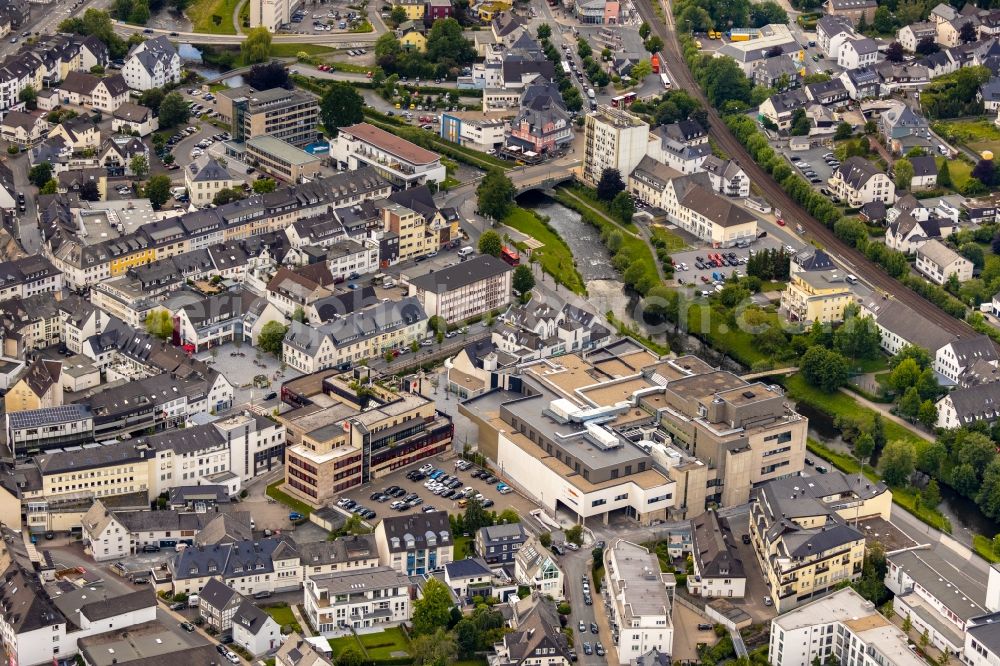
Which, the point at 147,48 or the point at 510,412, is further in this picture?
the point at 147,48

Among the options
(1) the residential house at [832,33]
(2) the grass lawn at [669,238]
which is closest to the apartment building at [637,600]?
(2) the grass lawn at [669,238]

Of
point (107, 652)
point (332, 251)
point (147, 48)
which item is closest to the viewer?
point (107, 652)

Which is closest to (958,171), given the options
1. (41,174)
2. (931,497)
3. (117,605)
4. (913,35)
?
(913,35)

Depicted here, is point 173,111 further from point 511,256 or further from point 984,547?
point 984,547

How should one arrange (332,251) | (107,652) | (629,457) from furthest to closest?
(332,251), (629,457), (107,652)

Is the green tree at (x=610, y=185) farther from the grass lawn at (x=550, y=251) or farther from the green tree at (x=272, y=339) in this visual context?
the green tree at (x=272, y=339)

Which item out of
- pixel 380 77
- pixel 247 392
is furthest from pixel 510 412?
pixel 380 77

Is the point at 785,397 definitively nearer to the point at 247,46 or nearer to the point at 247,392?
the point at 247,392
